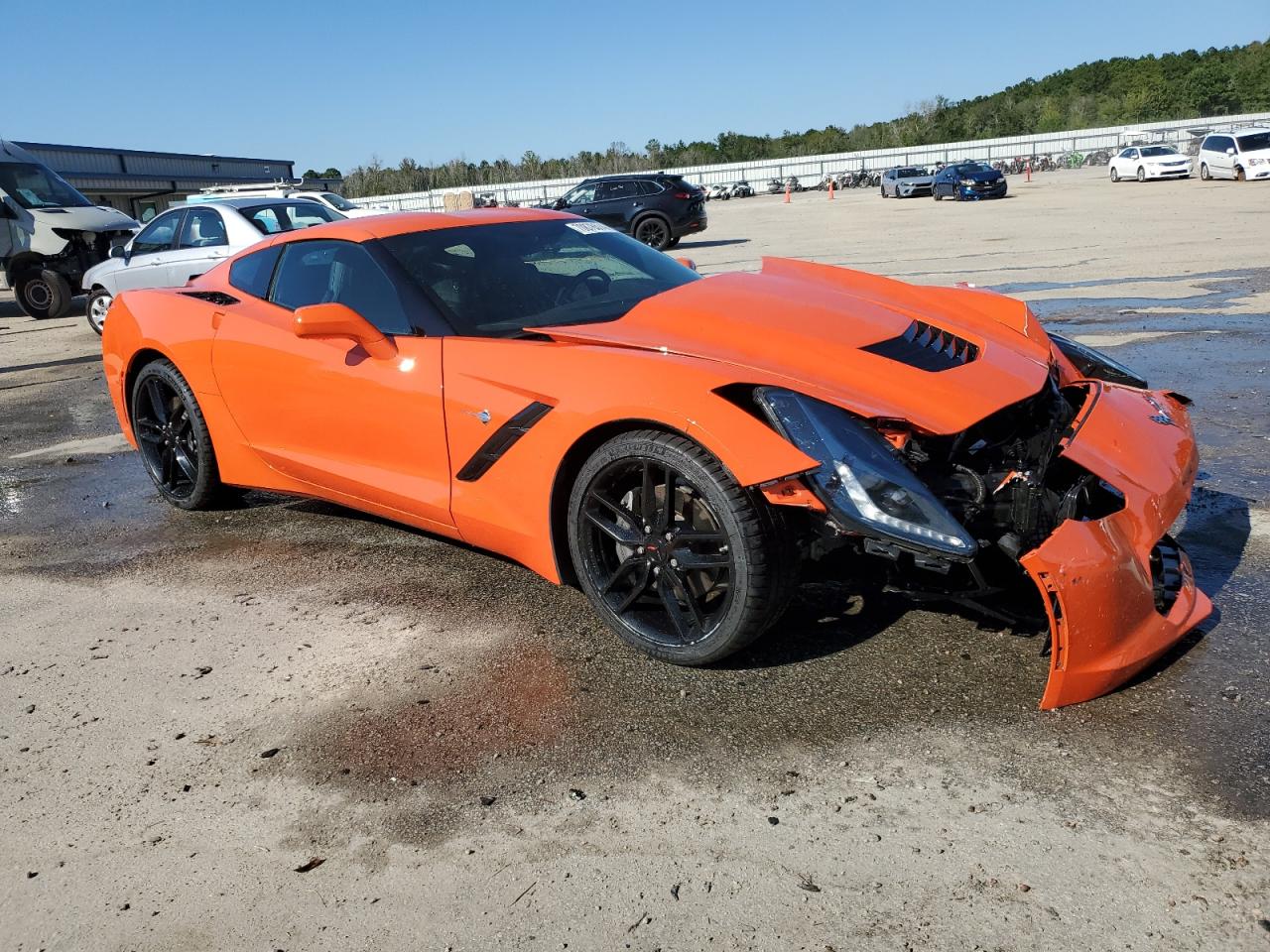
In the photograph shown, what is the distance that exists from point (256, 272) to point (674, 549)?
267 cm

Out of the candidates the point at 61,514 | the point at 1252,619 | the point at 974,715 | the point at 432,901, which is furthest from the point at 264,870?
the point at 61,514

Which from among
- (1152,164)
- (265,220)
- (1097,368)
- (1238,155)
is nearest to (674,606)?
(1097,368)

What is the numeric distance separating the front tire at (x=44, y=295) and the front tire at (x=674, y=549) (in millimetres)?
15683

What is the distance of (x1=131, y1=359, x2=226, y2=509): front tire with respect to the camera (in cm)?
498

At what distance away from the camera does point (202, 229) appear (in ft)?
38.6

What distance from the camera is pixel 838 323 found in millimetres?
3561

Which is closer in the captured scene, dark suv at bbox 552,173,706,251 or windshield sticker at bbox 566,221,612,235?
windshield sticker at bbox 566,221,612,235

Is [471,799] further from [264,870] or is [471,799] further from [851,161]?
[851,161]

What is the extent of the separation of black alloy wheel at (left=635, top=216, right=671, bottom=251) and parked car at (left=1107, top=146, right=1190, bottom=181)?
70.5 feet

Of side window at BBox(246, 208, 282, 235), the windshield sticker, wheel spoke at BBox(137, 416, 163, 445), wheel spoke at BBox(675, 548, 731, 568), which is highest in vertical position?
side window at BBox(246, 208, 282, 235)

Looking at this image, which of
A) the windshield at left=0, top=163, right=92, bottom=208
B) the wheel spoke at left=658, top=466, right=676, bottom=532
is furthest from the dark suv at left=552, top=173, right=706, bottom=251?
the wheel spoke at left=658, top=466, right=676, bottom=532

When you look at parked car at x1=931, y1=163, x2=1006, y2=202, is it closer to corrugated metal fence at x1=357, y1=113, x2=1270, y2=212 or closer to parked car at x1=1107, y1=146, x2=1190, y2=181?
parked car at x1=1107, y1=146, x2=1190, y2=181

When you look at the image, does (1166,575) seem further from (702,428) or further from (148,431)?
(148,431)

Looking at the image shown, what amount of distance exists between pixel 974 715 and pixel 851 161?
73830 millimetres
